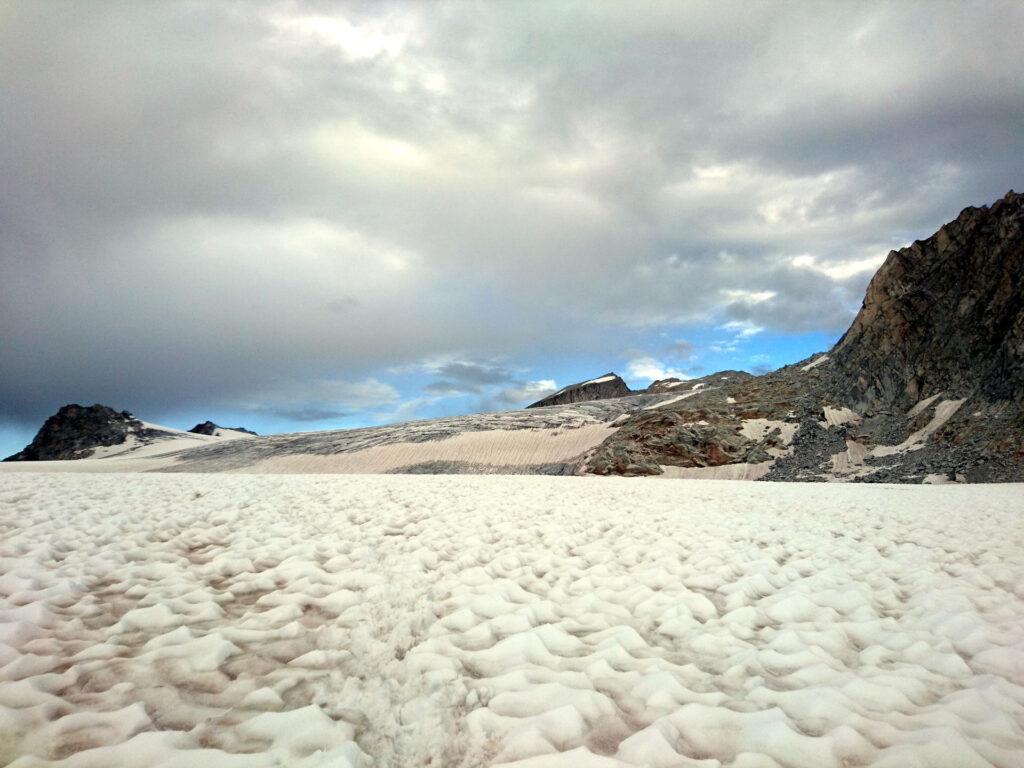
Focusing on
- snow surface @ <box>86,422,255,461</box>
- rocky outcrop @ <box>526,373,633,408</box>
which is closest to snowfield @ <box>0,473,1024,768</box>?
snow surface @ <box>86,422,255,461</box>

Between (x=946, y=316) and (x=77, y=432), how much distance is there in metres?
78.3

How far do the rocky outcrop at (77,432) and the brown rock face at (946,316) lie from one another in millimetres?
69583

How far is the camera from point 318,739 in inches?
102

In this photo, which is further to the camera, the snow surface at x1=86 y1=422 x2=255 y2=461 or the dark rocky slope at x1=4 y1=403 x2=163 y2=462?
the dark rocky slope at x1=4 y1=403 x2=163 y2=462

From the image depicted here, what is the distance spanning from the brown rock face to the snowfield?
2215 centimetres

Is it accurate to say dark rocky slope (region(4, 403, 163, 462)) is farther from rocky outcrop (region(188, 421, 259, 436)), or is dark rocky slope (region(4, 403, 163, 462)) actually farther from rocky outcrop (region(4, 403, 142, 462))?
rocky outcrop (region(188, 421, 259, 436))

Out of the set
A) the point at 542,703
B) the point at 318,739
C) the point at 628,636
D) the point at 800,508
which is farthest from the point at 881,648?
the point at 800,508

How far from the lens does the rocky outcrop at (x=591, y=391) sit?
66562 mm

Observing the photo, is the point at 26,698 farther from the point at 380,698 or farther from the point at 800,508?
the point at 800,508

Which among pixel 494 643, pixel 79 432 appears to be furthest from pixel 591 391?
pixel 494 643

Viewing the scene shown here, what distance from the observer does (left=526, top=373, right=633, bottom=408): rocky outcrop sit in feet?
218

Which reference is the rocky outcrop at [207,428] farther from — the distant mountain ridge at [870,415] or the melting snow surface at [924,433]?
the melting snow surface at [924,433]

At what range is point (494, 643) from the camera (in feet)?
12.6

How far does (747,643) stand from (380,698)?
2.73m
